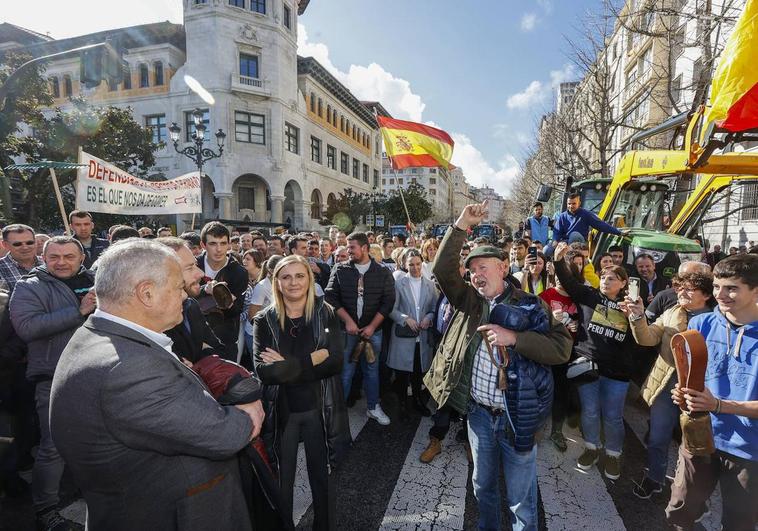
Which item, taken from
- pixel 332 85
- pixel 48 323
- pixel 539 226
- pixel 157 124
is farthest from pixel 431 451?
pixel 332 85

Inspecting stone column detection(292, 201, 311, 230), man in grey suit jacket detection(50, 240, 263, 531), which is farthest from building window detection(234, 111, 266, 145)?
man in grey suit jacket detection(50, 240, 263, 531)

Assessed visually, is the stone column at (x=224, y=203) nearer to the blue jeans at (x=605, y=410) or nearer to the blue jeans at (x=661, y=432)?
the blue jeans at (x=605, y=410)

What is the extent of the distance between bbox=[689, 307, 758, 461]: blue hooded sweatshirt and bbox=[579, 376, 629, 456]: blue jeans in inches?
43.0

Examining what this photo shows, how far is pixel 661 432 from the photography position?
315 centimetres

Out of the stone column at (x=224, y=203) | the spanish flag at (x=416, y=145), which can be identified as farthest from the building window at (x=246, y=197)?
the spanish flag at (x=416, y=145)

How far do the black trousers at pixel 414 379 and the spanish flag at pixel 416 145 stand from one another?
5.27m

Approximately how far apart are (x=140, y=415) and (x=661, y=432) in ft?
12.4

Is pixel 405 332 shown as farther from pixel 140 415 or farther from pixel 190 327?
pixel 140 415

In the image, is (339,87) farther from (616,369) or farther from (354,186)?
(616,369)

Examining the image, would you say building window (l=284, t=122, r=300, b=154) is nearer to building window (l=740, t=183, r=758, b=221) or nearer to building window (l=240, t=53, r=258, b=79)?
building window (l=240, t=53, r=258, b=79)

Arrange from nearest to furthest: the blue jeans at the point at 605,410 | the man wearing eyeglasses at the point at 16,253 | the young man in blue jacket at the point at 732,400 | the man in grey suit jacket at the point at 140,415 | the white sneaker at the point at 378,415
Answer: the man in grey suit jacket at the point at 140,415
the young man in blue jacket at the point at 732,400
the blue jeans at the point at 605,410
the man wearing eyeglasses at the point at 16,253
the white sneaker at the point at 378,415

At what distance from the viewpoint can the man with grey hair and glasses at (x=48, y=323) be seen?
279 centimetres

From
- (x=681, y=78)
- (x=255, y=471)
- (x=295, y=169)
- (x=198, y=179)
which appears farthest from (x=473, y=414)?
(x=295, y=169)

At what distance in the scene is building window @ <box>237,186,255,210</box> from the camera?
107ft
